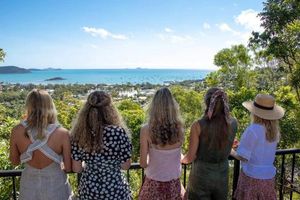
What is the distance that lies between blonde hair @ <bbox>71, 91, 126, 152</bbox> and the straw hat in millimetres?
1446

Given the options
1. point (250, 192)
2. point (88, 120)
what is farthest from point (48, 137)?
point (250, 192)

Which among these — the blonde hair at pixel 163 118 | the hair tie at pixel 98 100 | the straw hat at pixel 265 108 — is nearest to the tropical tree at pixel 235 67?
the straw hat at pixel 265 108

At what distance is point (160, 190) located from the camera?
3.15m

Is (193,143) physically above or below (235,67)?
below

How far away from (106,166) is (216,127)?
3.42 feet

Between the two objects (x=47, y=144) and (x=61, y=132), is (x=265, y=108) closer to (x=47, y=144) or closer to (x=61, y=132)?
(x=61, y=132)

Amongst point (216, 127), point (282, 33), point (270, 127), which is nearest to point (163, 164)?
point (216, 127)

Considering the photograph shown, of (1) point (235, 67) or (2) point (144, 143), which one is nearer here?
(2) point (144, 143)

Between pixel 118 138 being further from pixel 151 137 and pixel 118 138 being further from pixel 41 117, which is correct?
pixel 41 117

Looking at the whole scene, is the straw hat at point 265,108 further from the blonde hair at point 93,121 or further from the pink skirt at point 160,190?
the blonde hair at point 93,121

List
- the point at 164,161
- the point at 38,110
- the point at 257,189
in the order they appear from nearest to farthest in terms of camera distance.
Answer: the point at 38,110, the point at 164,161, the point at 257,189

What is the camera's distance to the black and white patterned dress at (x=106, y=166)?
283 centimetres

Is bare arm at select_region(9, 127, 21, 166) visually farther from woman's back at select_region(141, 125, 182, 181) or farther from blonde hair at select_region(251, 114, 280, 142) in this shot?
blonde hair at select_region(251, 114, 280, 142)

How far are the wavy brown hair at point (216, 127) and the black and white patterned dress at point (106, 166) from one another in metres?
0.73
